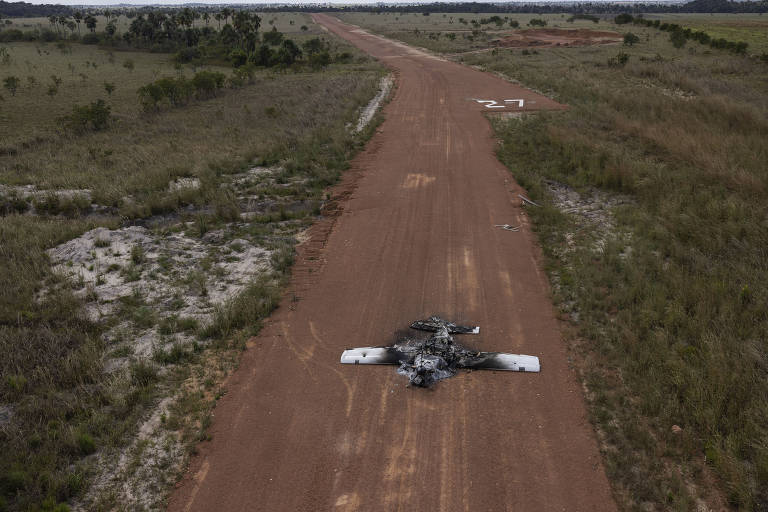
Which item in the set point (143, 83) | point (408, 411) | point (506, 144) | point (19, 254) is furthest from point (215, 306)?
point (143, 83)

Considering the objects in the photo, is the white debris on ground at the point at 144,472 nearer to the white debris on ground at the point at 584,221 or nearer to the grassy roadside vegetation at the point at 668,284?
the grassy roadside vegetation at the point at 668,284

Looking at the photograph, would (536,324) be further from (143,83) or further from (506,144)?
(143,83)

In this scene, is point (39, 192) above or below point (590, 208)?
above

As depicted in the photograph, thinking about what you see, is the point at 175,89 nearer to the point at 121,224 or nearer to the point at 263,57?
the point at 263,57

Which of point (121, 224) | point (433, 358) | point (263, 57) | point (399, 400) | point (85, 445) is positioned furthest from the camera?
point (263, 57)

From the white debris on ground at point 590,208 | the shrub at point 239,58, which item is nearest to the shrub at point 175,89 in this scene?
the shrub at point 239,58

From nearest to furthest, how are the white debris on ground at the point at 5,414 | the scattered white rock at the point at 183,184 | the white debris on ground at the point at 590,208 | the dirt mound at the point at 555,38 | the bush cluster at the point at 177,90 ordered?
the white debris on ground at the point at 5,414, the white debris on ground at the point at 590,208, the scattered white rock at the point at 183,184, the bush cluster at the point at 177,90, the dirt mound at the point at 555,38

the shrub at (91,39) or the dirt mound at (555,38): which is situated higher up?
the shrub at (91,39)

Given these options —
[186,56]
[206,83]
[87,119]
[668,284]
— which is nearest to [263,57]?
[186,56]
